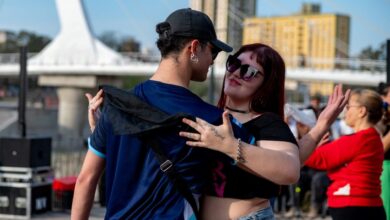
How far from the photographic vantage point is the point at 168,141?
6.84ft

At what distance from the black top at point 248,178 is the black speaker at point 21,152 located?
6168 millimetres

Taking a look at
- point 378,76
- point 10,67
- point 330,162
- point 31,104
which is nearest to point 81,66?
point 10,67

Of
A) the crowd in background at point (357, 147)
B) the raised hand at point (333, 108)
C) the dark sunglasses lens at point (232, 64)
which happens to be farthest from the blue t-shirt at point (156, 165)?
the crowd in background at point (357, 147)

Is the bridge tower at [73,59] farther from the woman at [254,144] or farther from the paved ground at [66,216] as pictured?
the woman at [254,144]

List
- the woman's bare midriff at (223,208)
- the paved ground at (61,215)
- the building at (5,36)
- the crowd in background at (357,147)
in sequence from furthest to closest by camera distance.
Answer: the building at (5,36) < the paved ground at (61,215) < the crowd in background at (357,147) < the woman's bare midriff at (223,208)

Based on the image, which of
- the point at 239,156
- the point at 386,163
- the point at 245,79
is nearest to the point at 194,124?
the point at 239,156

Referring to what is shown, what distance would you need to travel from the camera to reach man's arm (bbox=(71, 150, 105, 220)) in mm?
2322

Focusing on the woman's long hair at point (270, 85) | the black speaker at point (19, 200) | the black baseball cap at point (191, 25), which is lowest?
the black speaker at point (19, 200)

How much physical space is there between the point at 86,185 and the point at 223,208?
1.63ft

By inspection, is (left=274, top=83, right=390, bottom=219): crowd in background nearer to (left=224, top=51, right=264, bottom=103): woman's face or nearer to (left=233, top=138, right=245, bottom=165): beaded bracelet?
(left=224, top=51, right=264, bottom=103): woman's face

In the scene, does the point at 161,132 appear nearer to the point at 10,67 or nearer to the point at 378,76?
the point at 378,76

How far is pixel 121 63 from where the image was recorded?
4644 centimetres

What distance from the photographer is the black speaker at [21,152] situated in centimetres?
804

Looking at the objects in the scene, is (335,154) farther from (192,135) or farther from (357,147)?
(192,135)
